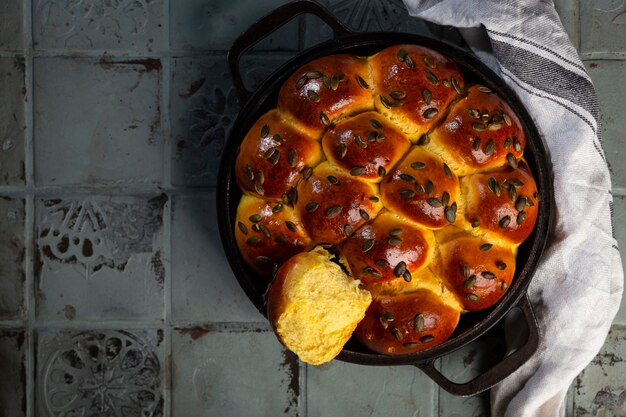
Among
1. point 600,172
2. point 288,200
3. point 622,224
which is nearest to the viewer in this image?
point 288,200

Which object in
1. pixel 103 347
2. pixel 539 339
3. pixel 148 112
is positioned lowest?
pixel 539 339

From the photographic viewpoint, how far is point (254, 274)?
1.13 m

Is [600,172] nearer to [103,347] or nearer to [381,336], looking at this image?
[381,336]

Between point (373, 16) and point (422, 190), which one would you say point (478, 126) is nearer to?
point (422, 190)

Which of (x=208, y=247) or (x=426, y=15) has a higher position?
(x=426, y=15)

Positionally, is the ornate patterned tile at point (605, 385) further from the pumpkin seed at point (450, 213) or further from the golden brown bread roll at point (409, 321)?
the pumpkin seed at point (450, 213)

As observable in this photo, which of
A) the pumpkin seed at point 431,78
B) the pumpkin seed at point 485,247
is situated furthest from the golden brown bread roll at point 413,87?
the pumpkin seed at point 485,247

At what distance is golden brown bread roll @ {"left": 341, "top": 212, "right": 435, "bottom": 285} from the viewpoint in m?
0.97

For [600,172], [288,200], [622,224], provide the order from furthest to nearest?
1. [622,224]
2. [600,172]
3. [288,200]

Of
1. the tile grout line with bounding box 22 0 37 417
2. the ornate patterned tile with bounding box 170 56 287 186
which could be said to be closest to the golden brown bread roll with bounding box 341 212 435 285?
the ornate patterned tile with bounding box 170 56 287 186

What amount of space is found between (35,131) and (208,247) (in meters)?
0.46

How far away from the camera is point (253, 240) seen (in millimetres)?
1067

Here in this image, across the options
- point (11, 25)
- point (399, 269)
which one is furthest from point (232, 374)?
point (11, 25)

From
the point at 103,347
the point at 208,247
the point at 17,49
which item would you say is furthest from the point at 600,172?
the point at 17,49
